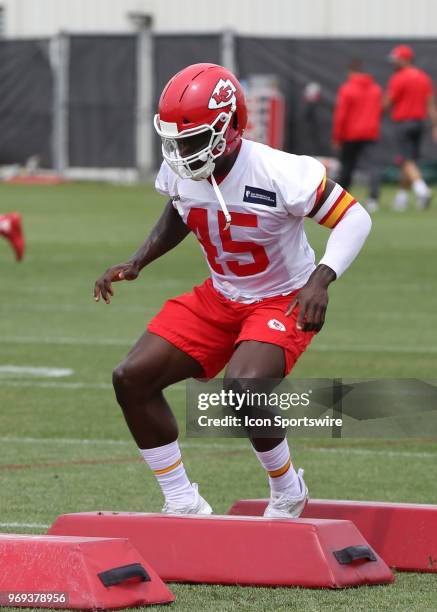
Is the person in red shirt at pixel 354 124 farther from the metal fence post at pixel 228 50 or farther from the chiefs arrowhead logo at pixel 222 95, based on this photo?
the chiefs arrowhead logo at pixel 222 95

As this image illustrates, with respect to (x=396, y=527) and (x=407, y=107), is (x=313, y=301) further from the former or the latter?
(x=407, y=107)

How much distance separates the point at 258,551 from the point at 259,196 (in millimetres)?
1403

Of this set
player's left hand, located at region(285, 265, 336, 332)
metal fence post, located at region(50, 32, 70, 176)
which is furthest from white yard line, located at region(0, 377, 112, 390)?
metal fence post, located at region(50, 32, 70, 176)

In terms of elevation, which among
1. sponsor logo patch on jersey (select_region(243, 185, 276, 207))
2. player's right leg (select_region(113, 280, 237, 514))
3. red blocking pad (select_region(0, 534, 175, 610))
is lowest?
red blocking pad (select_region(0, 534, 175, 610))

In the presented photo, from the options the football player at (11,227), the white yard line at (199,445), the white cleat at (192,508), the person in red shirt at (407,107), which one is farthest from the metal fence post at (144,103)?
the white cleat at (192,508)

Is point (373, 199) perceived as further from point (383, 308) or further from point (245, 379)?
point (245, 379)

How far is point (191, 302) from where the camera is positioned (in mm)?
6367

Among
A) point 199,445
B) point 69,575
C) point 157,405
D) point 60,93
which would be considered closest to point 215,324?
point 157,405

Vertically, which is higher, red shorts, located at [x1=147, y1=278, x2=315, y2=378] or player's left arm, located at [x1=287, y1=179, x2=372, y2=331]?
player's left arm, located at [x1=287, y1=179, x2=372, y2=331]

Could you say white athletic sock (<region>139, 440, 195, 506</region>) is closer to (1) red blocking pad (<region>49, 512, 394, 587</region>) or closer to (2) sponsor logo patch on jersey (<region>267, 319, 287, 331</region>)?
(1) red blocking pad (<region>49, 512, 394, 587</region>)

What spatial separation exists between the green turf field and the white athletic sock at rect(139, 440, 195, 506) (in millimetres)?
617

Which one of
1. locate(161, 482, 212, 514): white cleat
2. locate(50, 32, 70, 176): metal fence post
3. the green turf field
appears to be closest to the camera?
locate(161, 482, 212, 514): white cleat

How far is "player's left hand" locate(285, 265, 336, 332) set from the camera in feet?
19.0

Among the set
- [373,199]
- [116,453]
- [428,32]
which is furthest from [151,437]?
[428,32]
